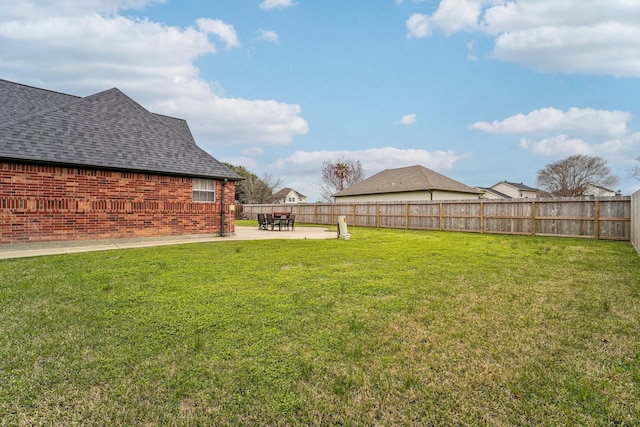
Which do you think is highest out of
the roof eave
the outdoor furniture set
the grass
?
the roof eave

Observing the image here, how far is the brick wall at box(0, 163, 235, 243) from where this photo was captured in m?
8.88

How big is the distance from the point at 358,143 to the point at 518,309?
38.4 meters

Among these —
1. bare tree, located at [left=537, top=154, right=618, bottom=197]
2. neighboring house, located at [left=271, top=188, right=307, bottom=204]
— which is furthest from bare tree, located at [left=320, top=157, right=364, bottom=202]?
bare tree, located at [left=537, top=154, right=618, bottom=197]

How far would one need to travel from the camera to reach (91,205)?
1003 cm

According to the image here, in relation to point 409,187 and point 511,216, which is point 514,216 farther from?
point 409,187

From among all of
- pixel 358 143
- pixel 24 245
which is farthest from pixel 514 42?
pixel 358 143

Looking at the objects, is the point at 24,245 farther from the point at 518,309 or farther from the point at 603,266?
the point at 603,266

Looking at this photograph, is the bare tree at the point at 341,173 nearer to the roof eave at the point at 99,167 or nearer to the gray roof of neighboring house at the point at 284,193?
the gray roof of neighboring house at the point at 284,193

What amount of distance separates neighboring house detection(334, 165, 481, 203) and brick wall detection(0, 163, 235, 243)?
65.5 ft

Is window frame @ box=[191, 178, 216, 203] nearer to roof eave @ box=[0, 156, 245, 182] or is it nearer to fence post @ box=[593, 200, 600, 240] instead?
roof eave @ box=[0, 156, 245, 182]

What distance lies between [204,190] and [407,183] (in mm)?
21224

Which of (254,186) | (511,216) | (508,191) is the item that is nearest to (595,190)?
(508,191)

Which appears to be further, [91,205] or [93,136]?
[93,136]

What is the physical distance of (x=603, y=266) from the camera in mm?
6648
